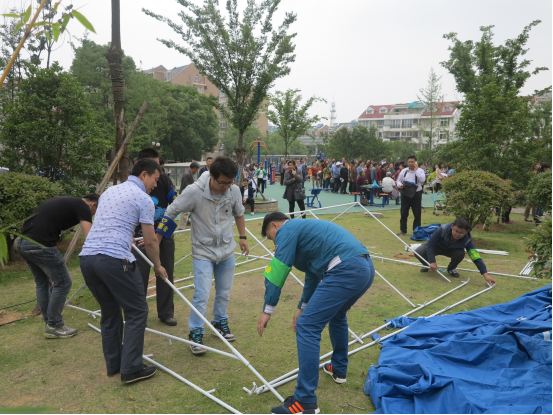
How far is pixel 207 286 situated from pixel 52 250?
1.68 m

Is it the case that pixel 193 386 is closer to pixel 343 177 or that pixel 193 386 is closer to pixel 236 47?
pixel 236 47

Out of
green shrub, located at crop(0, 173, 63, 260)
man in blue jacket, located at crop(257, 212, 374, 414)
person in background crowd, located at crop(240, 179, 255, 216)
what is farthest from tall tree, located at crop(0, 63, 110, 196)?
man in blue jacket, located at crop(257, 212, 374, 414)

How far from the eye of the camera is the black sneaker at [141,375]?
3.36 m

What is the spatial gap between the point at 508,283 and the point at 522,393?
3875 mm

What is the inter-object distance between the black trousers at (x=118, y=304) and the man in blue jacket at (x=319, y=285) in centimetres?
110

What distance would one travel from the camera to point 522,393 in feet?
9.45

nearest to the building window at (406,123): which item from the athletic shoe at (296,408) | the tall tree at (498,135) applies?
the tall tree at (498,135)

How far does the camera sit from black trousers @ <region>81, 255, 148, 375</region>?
3230 mm

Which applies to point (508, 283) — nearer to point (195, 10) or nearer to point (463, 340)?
point (463, 340)

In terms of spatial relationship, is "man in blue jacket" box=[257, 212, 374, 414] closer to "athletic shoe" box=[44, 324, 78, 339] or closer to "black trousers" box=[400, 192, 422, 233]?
"athletic shoe" box=[44, 324, 78, 339]

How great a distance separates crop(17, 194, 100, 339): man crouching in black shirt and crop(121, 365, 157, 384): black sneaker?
1.40 meters

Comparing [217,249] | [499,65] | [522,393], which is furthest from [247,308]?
[499,65]

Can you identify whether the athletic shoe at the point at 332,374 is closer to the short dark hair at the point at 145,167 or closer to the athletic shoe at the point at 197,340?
the athletic shoe at the point at 197,340

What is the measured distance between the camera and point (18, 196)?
6.46m
